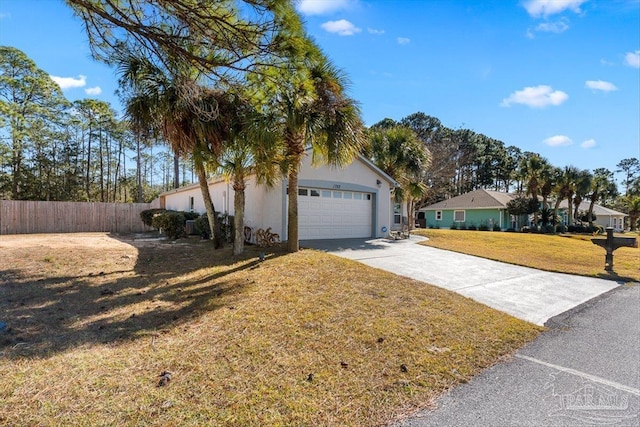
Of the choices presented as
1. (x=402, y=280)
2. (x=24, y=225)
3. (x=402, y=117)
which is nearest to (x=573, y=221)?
(x=402, y=117)

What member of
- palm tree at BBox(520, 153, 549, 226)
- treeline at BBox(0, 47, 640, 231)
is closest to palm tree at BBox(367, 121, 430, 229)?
treeline at BBox(0, 47, 640, 231)

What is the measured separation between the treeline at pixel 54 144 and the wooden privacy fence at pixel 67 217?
441 cm

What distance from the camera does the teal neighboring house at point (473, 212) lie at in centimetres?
3091

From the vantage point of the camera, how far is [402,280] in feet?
23.1

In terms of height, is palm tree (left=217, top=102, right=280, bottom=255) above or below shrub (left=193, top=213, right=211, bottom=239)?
above

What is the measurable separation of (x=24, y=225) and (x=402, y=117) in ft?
119

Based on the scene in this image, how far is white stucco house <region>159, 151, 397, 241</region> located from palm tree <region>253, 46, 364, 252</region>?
10.2ft

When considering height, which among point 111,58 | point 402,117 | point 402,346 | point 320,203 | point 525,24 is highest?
point 402,117

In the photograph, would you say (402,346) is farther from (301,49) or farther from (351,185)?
(351,185)

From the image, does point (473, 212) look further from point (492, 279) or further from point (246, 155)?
point (246, 155)

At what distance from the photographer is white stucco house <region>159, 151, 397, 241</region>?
12.2 m

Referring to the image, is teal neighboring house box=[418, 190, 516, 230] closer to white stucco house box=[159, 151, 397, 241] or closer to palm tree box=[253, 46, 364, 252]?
white stucco house box=[159, 151, 397, 241]

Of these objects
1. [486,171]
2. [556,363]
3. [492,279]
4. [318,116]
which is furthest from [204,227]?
[486,171]

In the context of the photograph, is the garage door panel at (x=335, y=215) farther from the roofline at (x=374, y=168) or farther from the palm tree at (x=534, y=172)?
the palm tree at (x=534, y=172)
